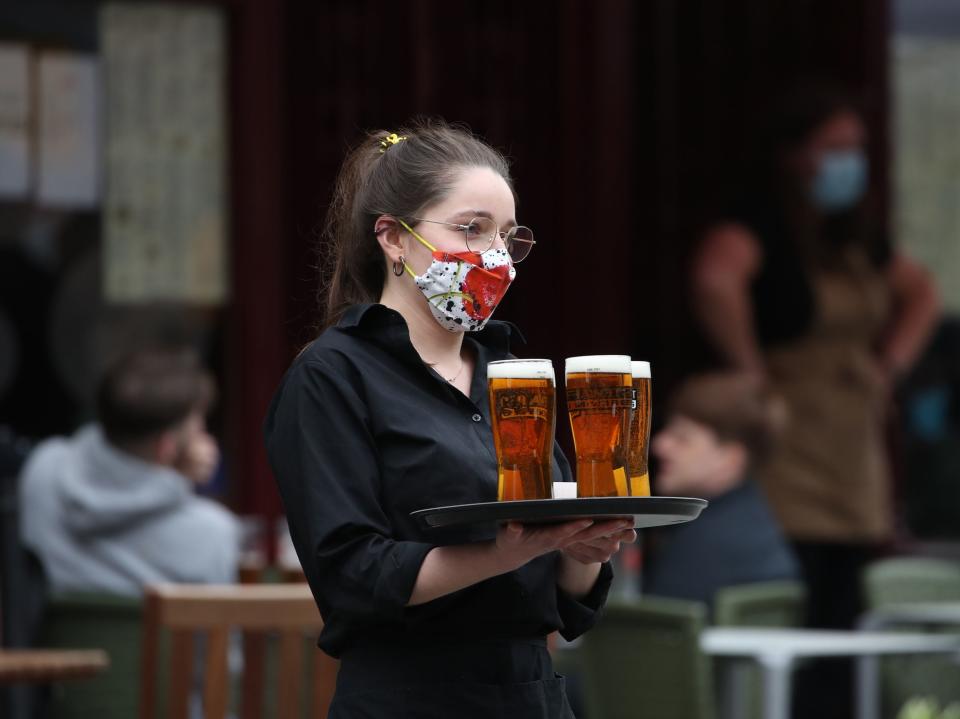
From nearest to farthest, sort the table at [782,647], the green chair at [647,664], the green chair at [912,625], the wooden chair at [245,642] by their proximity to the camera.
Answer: the wooden chair at [245,642] < the green chair at [647,664] < the table at [782,647] < the green chair at [912,625]

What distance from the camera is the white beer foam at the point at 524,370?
2.00 m

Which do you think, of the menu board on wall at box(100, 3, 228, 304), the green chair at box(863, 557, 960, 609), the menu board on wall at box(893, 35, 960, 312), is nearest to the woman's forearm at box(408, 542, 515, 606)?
the green chair at box(863, 557, 960, 609)

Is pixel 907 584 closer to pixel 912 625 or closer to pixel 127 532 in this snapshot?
pixel 912 625

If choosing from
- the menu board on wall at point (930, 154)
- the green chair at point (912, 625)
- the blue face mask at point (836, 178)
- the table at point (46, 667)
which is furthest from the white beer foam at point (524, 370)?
the menu board on wall at point (930, 154)

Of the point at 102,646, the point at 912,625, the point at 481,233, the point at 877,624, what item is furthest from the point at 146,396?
the point at 481,233

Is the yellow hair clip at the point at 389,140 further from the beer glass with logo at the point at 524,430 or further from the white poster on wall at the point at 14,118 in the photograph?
the white poster on wall at the point at 14,118

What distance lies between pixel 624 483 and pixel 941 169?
5780 millimetres

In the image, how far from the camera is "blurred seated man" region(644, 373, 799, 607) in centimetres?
498

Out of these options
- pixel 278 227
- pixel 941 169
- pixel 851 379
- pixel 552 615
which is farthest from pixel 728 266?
pixel 552 615

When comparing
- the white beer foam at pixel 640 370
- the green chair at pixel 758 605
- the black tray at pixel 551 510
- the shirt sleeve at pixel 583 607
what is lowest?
the green chair at pixel 758 605

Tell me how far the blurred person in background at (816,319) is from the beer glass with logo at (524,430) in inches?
191

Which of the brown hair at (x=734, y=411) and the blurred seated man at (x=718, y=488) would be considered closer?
the blurred seated man at (x=718, y=488)

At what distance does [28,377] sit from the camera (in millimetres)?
6117

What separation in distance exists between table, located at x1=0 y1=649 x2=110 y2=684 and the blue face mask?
12.9 feet
